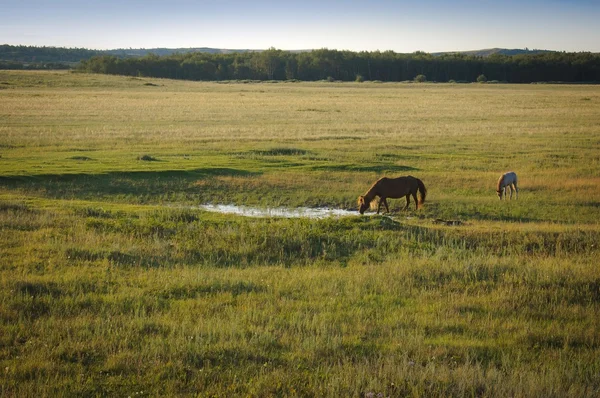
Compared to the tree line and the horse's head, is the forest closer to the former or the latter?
the tree line

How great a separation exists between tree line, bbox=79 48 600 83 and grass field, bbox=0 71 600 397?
132105mm

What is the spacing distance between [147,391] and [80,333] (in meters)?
1.92

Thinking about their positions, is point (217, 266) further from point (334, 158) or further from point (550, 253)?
point (334, 158)

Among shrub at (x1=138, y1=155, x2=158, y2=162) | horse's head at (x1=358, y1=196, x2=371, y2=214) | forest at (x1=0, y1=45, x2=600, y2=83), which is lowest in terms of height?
horse's head at (x1=358, y1=196, x2=371, y2=214)

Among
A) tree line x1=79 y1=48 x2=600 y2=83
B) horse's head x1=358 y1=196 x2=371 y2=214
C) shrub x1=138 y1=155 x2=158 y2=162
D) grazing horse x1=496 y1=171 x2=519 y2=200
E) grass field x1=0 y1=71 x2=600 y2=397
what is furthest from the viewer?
tree line x1=79 y1=48 x2=600 y2=83

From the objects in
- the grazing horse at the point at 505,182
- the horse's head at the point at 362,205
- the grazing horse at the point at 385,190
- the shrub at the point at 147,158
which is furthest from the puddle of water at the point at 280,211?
the shrub at the point at 147,158

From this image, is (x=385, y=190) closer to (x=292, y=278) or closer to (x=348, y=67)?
(x=292, y=278)

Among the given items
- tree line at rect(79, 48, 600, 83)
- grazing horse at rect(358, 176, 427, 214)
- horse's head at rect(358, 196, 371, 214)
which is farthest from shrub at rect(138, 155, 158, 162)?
tree line at rect(79, 48, 600, 83)

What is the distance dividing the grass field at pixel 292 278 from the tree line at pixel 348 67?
132 m

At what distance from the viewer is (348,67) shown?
17588 cm

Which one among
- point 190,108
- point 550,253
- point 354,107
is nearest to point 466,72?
point 354,107

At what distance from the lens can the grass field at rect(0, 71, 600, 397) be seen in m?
6.70

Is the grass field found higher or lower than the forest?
lower

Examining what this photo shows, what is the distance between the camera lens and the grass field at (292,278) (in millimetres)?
6699
